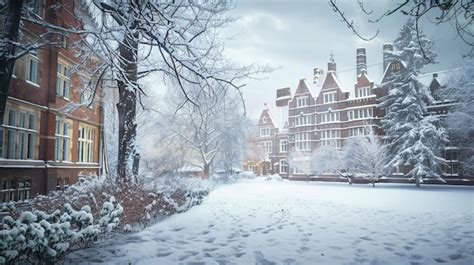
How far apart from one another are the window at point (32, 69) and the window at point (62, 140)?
1990 millimetres

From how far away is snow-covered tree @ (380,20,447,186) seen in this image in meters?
22.6

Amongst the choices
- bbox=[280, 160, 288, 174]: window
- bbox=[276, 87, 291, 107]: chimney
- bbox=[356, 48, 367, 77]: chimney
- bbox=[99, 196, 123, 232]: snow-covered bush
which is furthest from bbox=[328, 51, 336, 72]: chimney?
bbox=[99, 196, 123, 232]: snow-covered bush

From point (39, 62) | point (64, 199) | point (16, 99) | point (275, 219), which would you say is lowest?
point (275, 219)

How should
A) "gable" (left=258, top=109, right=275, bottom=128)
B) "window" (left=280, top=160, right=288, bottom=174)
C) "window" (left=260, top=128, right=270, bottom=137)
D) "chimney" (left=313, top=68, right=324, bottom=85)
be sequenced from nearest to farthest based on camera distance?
1. "chimney" (left=313, top=68, right=324, bottom=85)
2. "window" (left=280, top=160, right=288, bottom=174)
3. "gable" (left=258, top=109, right=275, bottom=128)
4. "window" (left=260, top=128, right=270, bottom=137)

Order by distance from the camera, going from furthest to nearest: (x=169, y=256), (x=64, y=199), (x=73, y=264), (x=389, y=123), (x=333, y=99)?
(x=333, y=99) < (x=389, y=123) < (x=64, y=199) < (x=169, y=256) < (x=73, y=264)

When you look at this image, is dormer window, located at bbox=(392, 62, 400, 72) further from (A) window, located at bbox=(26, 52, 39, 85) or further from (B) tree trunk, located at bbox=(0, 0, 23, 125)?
(B) tree trunk, located at bbox=(0, 0, 23, 125)

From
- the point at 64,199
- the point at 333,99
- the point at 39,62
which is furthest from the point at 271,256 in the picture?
the point at 333,99

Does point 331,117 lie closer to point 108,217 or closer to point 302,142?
point 302,142

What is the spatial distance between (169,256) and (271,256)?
139cm

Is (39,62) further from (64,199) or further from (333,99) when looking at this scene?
(333,99)

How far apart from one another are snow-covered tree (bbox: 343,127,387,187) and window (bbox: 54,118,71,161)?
19.9 meters

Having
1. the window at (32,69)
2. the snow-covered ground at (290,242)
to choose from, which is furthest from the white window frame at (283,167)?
the window at (32,69)

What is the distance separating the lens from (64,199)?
6395 millimetres

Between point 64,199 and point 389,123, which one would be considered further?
point 389,123
